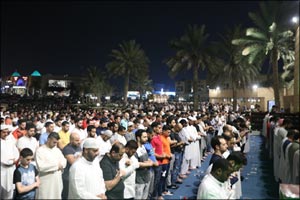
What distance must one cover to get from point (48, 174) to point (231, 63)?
87.9 feet

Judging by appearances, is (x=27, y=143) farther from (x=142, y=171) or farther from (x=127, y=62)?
(x=127, y=62)

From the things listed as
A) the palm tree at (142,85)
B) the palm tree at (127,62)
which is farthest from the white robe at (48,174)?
the palm tree at (142,85)

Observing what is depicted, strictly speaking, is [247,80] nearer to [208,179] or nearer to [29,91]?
[208,179]

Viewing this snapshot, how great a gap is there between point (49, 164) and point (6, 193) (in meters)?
1.64

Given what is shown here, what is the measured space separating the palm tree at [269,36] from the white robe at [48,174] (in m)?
18.4

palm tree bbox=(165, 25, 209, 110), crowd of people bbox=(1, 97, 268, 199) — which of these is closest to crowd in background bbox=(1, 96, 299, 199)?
crowd of people bbox=(1, 97, 268, 199)

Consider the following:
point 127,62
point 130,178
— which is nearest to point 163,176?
point 130,178

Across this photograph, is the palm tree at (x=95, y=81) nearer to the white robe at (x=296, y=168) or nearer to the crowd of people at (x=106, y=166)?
the crowd of people at (x=106, y=166)

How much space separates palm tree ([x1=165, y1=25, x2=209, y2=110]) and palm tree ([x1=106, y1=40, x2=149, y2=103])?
8926 mm

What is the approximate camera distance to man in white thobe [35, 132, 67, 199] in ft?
18.7

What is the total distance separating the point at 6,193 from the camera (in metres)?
6.52

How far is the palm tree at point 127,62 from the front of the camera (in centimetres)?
3816

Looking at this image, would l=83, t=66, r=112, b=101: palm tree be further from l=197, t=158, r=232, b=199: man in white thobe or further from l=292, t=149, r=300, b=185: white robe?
l=197, t=158, r=232, b=199: man in white thobe

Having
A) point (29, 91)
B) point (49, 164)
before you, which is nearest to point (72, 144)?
point (49, 164)
